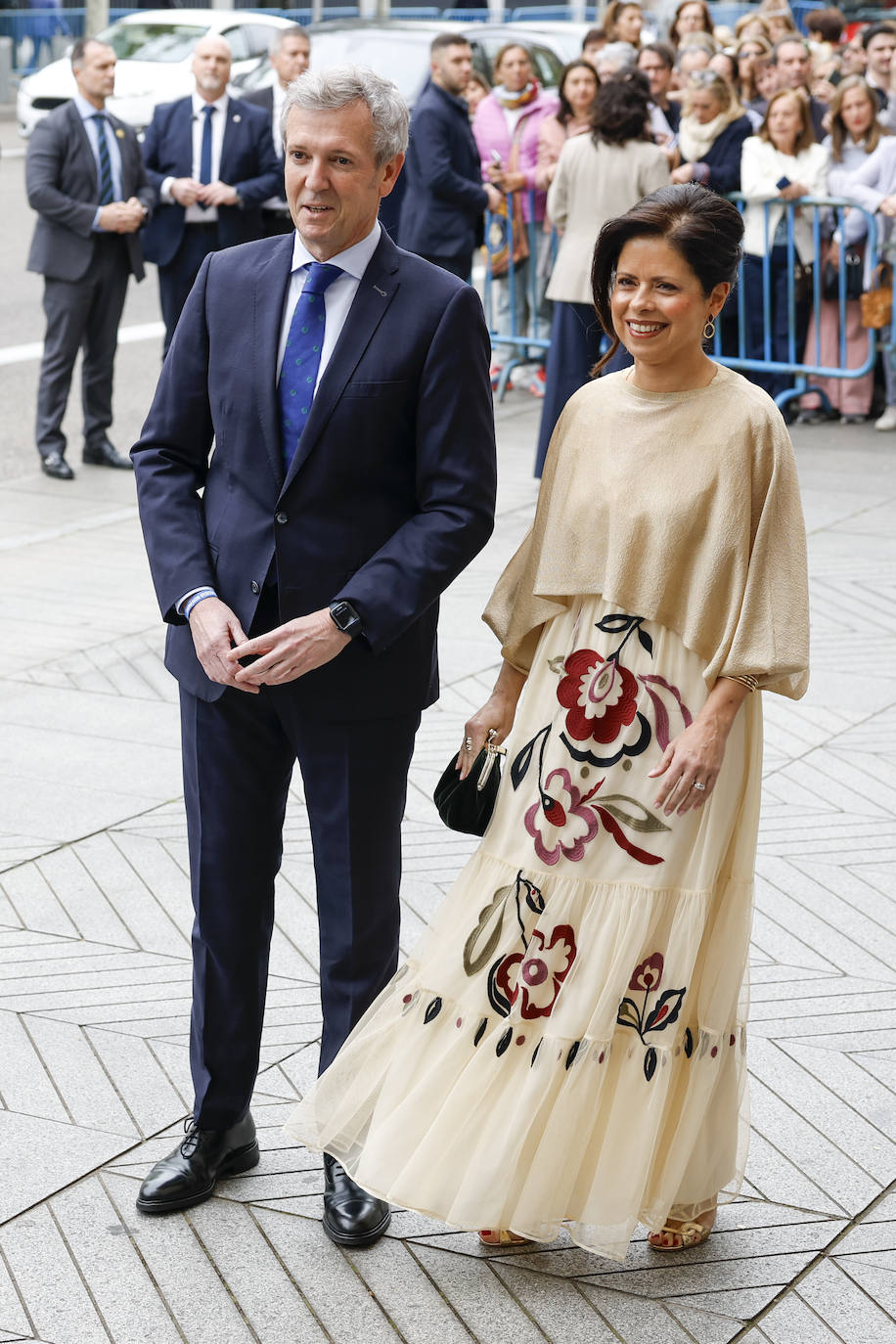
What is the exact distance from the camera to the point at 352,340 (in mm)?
2971

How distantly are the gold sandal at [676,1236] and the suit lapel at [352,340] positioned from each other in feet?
4.89

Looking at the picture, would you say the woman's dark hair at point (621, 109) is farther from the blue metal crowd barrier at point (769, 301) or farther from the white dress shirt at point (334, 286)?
the white dress shirt at point (334, 286)

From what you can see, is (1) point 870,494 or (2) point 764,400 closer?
(2) point 764,400

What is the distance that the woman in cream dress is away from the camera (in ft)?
9.27

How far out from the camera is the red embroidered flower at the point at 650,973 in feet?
9.68

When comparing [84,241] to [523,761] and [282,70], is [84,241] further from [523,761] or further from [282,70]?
[523,761]

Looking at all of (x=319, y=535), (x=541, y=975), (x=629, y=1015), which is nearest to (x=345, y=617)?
(x=319, y=535)

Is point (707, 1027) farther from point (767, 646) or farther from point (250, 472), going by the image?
point (250, 472)

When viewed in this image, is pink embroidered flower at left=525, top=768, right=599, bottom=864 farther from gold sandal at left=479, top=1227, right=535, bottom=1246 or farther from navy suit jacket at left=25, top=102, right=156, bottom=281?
navy suit jacket at left=25, top=102, right=156, bottom=281

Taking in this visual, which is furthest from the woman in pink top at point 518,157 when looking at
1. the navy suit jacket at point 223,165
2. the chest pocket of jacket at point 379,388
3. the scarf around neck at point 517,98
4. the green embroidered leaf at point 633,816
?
the green embroidered leaf at point 633,816

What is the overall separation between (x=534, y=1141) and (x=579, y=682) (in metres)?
0.78

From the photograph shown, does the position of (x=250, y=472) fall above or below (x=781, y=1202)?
above

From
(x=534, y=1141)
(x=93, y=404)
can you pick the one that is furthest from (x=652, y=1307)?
(x=93, y=404)

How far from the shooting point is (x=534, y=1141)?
2.94 meters
